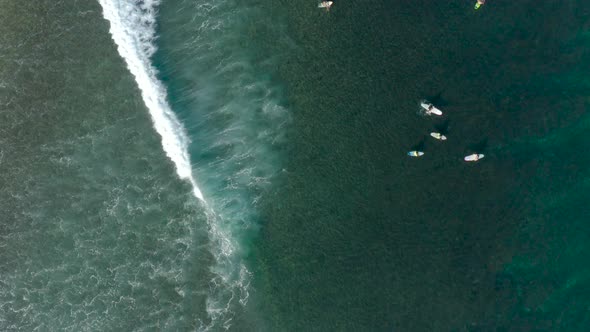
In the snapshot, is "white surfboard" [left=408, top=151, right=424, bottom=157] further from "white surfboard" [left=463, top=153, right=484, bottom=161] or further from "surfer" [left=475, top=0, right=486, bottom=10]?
"surfer" [left=475, top=0, right=486, bottom=10]

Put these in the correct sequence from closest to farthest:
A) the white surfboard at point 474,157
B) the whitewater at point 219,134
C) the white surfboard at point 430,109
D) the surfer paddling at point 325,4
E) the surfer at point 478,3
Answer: the whitewater at point 219,134
the surfer paddling at point 325,4
the white surfboard at point 430,109
the white surfboard at point 474,157
the surfer at point 478,3

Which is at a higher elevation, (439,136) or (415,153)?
(439,136)

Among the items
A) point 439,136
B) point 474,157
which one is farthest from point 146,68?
point 474,157

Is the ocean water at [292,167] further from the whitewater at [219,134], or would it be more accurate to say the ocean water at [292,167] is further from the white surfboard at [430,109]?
the white surfboard at [430,109]

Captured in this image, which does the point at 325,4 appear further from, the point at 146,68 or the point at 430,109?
the point at 146,68

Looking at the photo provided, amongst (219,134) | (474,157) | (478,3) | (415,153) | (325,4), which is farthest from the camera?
(478,3)

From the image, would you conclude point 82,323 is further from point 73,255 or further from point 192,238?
point 192,238

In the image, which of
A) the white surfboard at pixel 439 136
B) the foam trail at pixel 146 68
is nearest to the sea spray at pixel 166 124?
the foam trail at pixel 146 68
